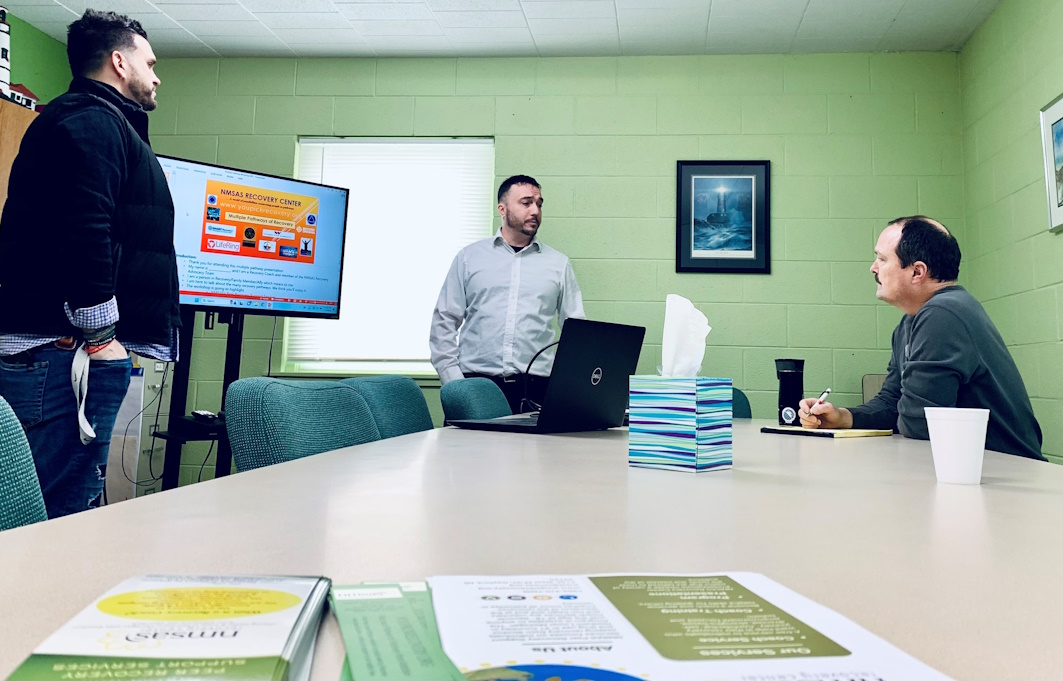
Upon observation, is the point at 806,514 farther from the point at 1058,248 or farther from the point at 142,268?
the point at 1058,248

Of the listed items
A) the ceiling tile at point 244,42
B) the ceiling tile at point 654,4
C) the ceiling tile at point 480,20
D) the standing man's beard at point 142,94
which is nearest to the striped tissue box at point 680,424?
the standing man's beard at point 142,94

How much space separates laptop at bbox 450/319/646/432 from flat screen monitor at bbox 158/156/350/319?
1.83 meters

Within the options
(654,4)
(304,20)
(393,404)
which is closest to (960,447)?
(393,404)

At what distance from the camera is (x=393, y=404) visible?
74.2 inches

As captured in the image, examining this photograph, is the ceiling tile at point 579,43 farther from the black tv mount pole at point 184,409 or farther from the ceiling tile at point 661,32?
the black tv mount pole at point 184,409

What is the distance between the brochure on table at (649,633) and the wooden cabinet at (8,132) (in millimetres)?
3243

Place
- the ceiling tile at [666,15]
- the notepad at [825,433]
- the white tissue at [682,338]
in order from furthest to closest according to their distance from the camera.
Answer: the ceiling tile at [666,15] < the notepad at [825,433] < the white tissue at [682,338]

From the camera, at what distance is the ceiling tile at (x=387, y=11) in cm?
357

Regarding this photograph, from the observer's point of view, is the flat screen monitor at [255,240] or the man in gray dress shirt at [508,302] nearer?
the flat screen monitor at [255,240]

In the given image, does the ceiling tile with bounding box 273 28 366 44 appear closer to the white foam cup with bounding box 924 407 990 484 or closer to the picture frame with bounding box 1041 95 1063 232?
the picture frame with bounding box 1041 95 1063 232

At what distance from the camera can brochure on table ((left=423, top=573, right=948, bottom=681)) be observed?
29 cm

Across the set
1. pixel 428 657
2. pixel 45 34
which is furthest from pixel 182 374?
pixel 428 657

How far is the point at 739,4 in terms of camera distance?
3484 millimetres

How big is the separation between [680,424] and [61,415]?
1.58 meters
